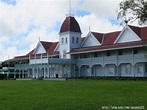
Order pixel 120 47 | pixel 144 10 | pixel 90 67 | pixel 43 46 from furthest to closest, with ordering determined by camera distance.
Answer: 1. pixel 43 46
2. pixel 90 67
3. pixel 120 47
4. pixel 144 10

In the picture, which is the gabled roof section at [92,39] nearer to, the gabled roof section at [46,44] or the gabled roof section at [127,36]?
the gabled roof section at [127,36]

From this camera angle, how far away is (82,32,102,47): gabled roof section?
196ft

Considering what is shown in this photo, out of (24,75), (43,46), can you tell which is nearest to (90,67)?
(43,46)

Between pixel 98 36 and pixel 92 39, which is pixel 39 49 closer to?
pixel 92 39

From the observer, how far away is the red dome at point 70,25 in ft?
209

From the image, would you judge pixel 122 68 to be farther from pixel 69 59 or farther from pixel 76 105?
pixel 76 105

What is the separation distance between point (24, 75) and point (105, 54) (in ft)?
91.2

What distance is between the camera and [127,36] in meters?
53.3

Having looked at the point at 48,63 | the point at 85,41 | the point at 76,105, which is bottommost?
the point at 76,105

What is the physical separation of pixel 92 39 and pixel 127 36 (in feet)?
30.6

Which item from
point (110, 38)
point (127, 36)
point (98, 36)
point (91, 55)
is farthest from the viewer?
point (98, 36)

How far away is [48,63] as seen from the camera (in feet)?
191

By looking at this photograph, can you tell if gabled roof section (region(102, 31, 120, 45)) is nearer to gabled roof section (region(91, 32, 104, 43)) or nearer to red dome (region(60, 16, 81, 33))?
gabled roof section (region(91, 32, 104, 43))

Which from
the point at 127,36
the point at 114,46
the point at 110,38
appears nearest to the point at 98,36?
the point at 110,38
